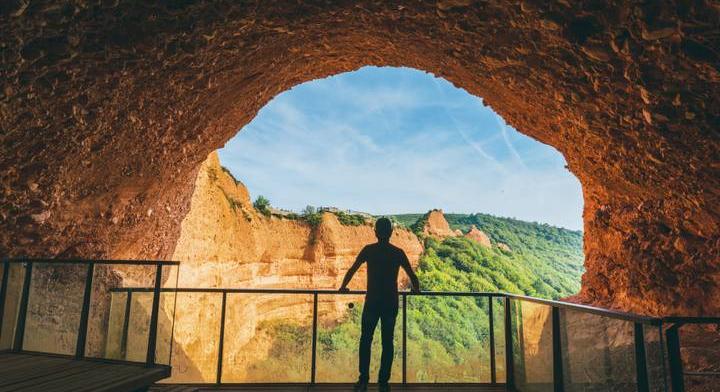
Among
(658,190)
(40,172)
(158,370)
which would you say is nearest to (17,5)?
(40,172)

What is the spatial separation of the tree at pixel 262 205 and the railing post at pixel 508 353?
58.5ft

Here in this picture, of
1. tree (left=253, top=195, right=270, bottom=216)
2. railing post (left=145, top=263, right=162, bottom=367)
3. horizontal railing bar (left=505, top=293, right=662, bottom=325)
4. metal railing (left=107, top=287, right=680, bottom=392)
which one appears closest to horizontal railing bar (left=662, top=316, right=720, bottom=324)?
horizontal railing bar (left=505, top=293, right=662, bottom=325)

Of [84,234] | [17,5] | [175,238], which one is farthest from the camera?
[175,238]

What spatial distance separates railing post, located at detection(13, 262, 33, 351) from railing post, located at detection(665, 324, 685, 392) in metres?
5.42

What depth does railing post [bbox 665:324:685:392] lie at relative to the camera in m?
2.24

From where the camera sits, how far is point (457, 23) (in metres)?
4.55

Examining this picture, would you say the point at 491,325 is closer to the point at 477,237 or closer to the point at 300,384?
the point at 300,384

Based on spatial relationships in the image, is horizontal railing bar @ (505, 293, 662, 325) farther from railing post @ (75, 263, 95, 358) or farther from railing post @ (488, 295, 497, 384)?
railing post @ (75, 263, 95, 358)

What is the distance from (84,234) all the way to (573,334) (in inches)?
261

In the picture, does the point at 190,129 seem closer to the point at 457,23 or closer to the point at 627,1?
the point at 457,23

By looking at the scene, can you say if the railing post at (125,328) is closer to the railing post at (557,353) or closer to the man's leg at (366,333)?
the man's leg at (366,333)

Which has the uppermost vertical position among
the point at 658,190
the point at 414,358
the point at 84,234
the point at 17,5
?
the point at 17,5

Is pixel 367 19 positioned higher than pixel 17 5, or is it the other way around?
pixel 367 19

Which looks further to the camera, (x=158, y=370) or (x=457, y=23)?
(x=457, y=23)
